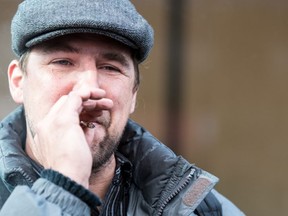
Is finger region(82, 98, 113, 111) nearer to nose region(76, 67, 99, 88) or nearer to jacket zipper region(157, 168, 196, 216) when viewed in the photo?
nose region(76, 67, 99, 88)

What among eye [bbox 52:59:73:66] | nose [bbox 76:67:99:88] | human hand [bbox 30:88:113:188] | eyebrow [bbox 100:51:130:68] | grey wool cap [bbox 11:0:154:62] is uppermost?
grey wool cap [bbox 11:0:154:62]

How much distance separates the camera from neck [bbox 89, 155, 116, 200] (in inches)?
90.4

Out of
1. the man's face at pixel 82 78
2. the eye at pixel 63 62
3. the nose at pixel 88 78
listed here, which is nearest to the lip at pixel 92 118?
the man's face at pixel 82 78

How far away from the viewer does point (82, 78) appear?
2.08 m

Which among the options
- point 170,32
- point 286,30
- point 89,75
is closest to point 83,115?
point 89,75

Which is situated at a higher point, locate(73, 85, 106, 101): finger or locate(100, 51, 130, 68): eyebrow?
locate(100, 51, 130, 68): eyebrow

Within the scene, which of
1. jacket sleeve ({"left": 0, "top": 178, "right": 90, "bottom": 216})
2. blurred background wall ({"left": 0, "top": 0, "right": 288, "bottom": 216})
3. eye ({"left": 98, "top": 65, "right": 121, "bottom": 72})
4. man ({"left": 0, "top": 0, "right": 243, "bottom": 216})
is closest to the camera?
jacket sleeve ({"left": 0, "top": 178, "right": 90, "bottom": 216})

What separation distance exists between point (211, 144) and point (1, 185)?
2.76 meters

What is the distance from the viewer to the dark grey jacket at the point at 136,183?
1.69 metres

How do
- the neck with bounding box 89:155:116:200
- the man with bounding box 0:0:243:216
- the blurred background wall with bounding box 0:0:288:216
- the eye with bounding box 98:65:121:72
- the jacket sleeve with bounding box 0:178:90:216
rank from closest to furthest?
the jacket sleeve with bounding box 0:178:90:216, the man with bounding box 0:0:243:216, the eye with bounding box 98:65:121:72, the neck with bounding box 89:155:116:200, the blurred background wall with bounding box 0:0:288:216

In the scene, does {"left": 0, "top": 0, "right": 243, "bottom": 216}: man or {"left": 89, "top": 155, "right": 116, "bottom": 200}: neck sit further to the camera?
{"left": 89, "top": 155, "right": 116, "bottom": 200}: neck

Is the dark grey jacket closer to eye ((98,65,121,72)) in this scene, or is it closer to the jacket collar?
the jacket collar

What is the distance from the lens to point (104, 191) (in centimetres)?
232

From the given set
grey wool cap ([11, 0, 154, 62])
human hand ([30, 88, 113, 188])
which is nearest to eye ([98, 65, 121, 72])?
grey wool cap ([11, 0, 154, 62])
